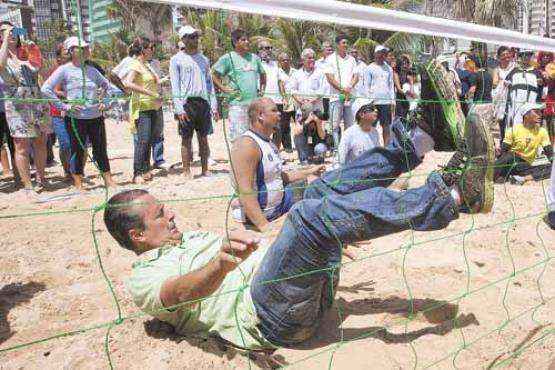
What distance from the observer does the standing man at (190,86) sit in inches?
198

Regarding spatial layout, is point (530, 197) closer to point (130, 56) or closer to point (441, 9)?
point (130, 56)

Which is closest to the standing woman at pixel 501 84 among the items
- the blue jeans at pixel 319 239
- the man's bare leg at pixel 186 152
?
the man's bare leg at pixel 186 152

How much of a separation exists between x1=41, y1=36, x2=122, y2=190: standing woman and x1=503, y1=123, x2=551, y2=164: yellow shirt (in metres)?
4.18

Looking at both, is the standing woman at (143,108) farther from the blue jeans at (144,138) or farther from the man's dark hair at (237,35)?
the man's dark hair at (237,35)

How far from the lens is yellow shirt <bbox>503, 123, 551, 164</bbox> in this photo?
17.9 feet

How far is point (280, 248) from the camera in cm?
201

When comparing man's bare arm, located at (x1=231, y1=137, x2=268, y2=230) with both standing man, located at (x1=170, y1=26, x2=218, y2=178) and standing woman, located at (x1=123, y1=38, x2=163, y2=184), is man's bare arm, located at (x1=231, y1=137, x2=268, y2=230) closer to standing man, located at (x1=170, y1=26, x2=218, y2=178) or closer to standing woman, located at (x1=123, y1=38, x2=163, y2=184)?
standing man, located at (x1=170, y1=26, x2=218, y2=178)

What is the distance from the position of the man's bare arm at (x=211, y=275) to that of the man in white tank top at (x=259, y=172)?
0.80m

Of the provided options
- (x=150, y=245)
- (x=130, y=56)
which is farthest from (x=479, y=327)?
(x=130, y=56)

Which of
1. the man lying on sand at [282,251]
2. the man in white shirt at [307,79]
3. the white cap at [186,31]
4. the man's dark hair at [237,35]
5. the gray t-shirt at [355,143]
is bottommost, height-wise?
the man lying on sand at [282,251]

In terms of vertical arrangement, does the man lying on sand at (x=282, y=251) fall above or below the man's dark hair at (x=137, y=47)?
below

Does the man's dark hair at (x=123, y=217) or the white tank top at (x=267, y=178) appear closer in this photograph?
the man's dark hair at (x=123, y=217)

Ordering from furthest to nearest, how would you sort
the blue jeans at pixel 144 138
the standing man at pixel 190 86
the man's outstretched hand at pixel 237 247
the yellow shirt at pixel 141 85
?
the blue jeans at pixel 144 138 < the yellow shirt at pixel 141 85 < the standing man at pixel 190 86 < the man's outstretched hand at pixel 237 247

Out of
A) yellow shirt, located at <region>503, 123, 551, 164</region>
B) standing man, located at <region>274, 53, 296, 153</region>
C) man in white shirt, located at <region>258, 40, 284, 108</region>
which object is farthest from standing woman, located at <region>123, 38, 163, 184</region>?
yellow shirt, located at <region>503, 123, 551, 164</region>
